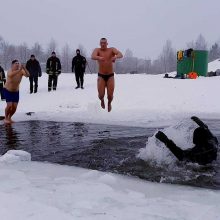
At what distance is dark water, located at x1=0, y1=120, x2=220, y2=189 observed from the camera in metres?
4.39

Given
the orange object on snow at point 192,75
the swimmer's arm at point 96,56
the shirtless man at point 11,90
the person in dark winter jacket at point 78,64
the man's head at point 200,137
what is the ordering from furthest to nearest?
1. the orange object on snow at point 192,75
2. the person in dark winter jacket at point 78,64
3. the swimmer's arm at point 96,56
4. the shirtless man at point 11,90
5. the man's head at point 200,137

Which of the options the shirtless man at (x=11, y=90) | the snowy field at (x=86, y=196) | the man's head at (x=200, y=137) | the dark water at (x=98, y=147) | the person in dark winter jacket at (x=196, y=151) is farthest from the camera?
the shirtless man at (x=11, y=90)

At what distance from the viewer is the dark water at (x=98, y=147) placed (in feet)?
14.4

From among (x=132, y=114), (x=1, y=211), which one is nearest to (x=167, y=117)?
(x=132, y=114)

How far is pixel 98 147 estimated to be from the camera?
5.90m

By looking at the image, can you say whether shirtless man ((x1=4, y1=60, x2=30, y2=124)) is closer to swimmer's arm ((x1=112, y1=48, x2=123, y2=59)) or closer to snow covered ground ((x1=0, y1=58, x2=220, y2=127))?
snow covered ground ((x1=0, y1=58, x2=220, y2=127))

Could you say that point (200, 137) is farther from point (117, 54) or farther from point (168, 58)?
point (168, 58)

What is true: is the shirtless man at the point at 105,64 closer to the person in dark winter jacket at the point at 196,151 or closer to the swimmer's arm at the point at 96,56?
the swimmer's arm at the point at 96,56

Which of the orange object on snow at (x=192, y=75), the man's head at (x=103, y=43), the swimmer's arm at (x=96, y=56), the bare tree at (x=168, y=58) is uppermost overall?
the bare tree at (x=168, y=58)

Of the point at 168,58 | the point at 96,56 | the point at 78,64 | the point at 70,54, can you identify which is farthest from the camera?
the point at 70,54

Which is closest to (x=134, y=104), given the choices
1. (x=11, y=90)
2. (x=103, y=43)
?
(x=103, y=43)

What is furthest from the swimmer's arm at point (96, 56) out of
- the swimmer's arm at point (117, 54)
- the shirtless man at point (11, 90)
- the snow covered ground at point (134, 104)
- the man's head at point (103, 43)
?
the shirtless man at point (11, 90)

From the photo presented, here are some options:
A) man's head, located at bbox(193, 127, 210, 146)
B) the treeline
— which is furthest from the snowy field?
the treeline

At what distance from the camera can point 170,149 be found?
475 centimetres
